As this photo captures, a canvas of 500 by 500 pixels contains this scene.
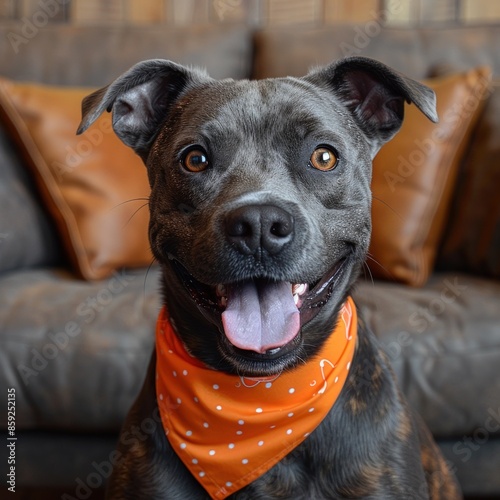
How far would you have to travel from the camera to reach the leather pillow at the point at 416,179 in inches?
97.4

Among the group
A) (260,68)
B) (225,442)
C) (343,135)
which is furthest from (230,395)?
(260,68)

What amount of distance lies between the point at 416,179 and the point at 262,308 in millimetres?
1320

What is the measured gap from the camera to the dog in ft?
4.37

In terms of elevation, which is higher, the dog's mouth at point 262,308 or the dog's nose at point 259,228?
the dog's nose at point 259,228

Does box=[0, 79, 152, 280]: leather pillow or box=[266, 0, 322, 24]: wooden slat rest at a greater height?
box=[266, 0, 322, 24]: wooden slat

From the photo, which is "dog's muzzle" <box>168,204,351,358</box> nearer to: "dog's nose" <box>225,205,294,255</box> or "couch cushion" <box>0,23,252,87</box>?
"dog's nose" <box>225,205,294,255</box>

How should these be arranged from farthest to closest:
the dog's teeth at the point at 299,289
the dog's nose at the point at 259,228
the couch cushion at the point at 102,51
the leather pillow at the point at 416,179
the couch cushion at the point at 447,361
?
the couch cushion at the point at 102,51 → the leather pillow at the point at 416,179 → the couch cushion at the point at 447,361 → the dog's teeth at the point at 299,289 → the dog's nose at the point at 259,228

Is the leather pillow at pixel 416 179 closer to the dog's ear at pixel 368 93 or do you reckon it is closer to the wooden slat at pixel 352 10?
the dog's ear at pixel 368 93

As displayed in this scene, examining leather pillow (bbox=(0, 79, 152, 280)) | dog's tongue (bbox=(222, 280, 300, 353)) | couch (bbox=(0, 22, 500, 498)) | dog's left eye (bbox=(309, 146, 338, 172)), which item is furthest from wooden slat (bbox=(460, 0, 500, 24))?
dog's tongue (bbox=(222, 280, 300, 353))

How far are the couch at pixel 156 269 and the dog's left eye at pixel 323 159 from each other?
0.44 meters

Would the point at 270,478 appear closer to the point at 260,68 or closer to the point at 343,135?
the point at 343,135

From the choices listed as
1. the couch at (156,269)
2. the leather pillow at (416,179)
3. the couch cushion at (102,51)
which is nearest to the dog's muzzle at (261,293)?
the couch at (156,269)

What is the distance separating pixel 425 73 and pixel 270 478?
1930 millimetres

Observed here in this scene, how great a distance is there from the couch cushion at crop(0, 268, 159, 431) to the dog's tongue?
0.83 m
